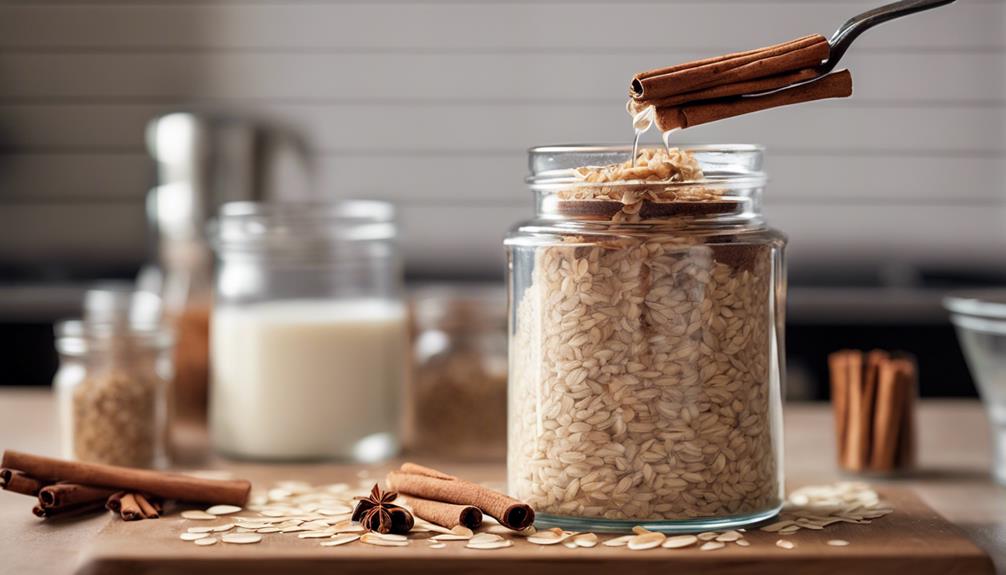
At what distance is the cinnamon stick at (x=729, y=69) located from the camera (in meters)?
0.80

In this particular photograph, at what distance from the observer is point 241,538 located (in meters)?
0.78

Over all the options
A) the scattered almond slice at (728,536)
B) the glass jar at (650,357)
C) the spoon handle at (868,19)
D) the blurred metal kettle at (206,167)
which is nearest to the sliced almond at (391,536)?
the glass jar at (650,357)

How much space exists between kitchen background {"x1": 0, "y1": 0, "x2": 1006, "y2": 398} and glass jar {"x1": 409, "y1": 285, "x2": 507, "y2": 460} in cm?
160

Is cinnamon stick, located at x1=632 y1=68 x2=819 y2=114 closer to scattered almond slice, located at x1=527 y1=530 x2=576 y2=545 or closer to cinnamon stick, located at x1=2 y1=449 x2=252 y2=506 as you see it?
scattered almond slice, located at x1=527 y1=530 x2=576 y2=545

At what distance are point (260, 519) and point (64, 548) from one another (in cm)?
13

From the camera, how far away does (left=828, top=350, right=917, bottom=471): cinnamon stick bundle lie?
1.06 m

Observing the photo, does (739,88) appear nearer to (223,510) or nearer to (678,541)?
(678,541)

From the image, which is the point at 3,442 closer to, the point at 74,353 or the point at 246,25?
the point at 74,353

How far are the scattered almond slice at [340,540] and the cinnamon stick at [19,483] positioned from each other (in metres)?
0.27

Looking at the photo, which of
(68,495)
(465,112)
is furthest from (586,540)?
(465,112)

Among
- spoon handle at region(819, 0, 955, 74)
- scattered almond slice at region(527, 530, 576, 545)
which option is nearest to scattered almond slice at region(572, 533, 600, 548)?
scattered almond slice at region(527, 530, 576, 545)

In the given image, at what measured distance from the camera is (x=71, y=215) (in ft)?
9.30

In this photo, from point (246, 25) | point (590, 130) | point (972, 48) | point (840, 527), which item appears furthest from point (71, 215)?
point (840, 527)

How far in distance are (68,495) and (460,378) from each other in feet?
1.35
